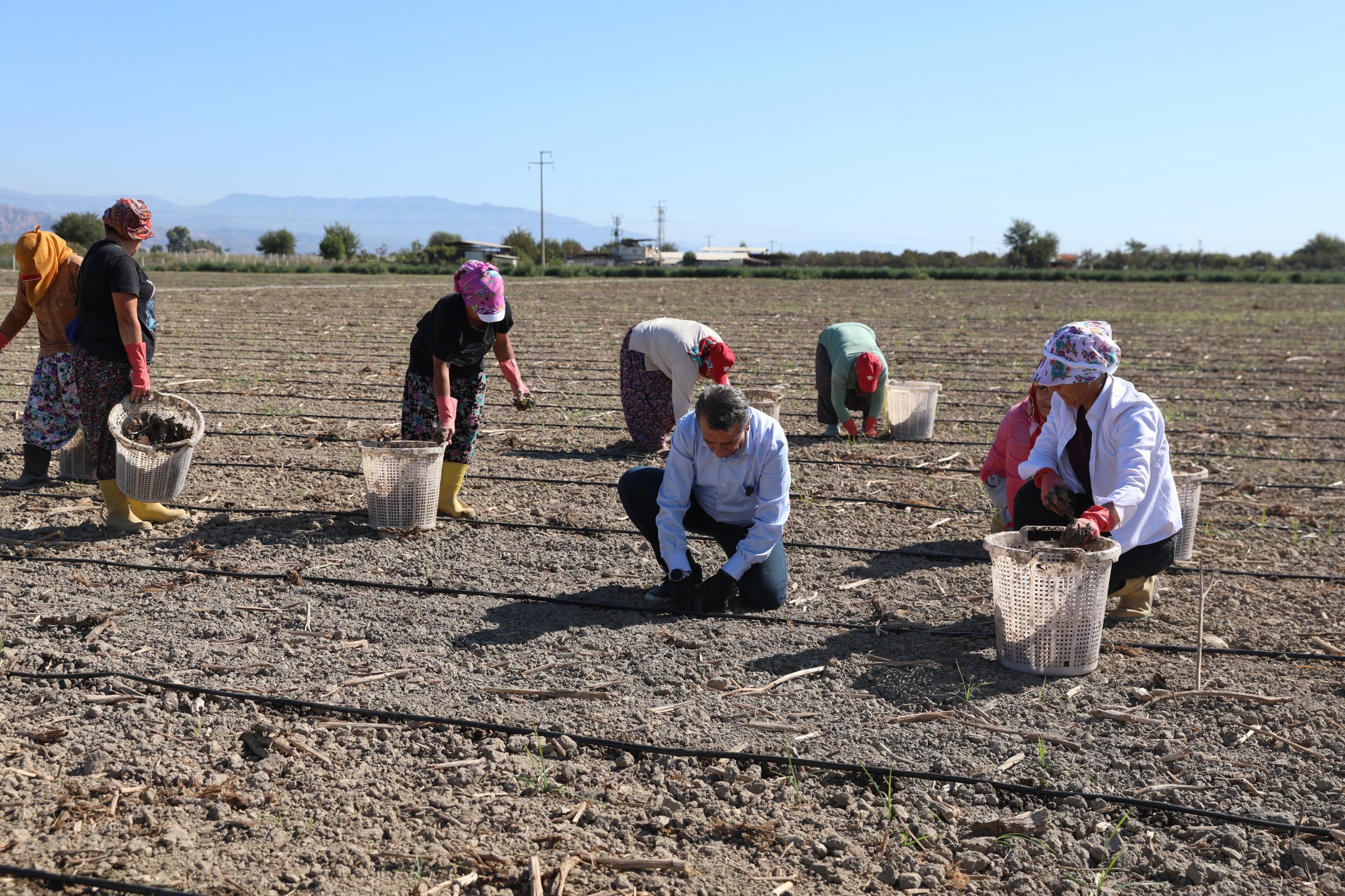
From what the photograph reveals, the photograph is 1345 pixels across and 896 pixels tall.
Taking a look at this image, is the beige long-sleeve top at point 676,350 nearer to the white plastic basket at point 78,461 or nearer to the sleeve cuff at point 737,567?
the sleeve cuff at point 737,567

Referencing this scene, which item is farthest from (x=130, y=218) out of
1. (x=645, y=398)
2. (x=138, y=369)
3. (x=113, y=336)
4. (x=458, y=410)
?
(x=645, y=398)

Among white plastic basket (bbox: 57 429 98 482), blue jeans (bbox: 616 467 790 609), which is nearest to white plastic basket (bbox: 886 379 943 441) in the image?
blue jeans (bbox: 616 467 790 609)

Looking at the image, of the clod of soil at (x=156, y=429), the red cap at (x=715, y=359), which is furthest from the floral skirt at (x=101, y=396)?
the red cap at (x=715, y=359)

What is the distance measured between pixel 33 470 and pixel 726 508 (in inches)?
157

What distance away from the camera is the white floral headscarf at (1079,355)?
368cm

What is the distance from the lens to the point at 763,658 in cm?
383

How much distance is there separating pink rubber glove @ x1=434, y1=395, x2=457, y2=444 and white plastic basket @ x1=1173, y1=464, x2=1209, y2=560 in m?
3.29

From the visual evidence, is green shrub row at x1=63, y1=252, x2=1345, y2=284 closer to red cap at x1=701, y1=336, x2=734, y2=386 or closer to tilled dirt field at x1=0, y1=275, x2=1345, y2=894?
red cap at x1=701, y1=336, x2=734, y2=386

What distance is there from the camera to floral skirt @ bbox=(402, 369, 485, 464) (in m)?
5.38

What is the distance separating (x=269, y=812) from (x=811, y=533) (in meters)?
3.25

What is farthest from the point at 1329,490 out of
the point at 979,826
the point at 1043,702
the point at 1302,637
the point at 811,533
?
the point at 979,826

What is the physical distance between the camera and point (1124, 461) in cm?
371

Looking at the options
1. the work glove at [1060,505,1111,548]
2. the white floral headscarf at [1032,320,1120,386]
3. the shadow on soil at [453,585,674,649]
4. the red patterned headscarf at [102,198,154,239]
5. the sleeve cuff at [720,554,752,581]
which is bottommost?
the shadow on soil at [453,585,674,649]

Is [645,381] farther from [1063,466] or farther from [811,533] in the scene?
[1063,466]
